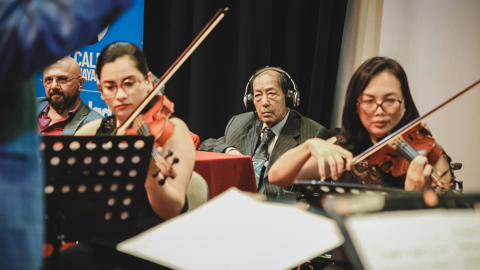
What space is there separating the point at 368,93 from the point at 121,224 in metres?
0.99

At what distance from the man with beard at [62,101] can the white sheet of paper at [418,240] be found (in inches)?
64.1

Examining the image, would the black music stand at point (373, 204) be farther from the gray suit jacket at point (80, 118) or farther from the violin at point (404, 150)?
the gray suit jacket at point (80, 118)

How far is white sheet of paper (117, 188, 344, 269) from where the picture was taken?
25.0 inches

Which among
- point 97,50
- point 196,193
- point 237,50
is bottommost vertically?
point 196,193

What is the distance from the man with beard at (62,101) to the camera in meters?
1.94

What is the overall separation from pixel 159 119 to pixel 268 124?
139 cm

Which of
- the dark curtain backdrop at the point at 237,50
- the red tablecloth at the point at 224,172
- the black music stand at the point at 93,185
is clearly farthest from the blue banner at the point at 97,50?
the black music stand at the point at 93,185

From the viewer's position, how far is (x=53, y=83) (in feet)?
6.57

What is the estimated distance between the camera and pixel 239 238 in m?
0.68

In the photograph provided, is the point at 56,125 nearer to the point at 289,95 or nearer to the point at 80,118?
the point at 80,118

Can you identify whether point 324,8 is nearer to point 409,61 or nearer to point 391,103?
point 409,61

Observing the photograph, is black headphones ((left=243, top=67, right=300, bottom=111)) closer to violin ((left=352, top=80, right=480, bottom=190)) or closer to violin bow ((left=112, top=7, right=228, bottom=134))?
violin ((left=352, top=80, right=480, bottom=190))

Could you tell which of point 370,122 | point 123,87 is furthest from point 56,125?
point 370,122

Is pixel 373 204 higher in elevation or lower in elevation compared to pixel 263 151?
higher
